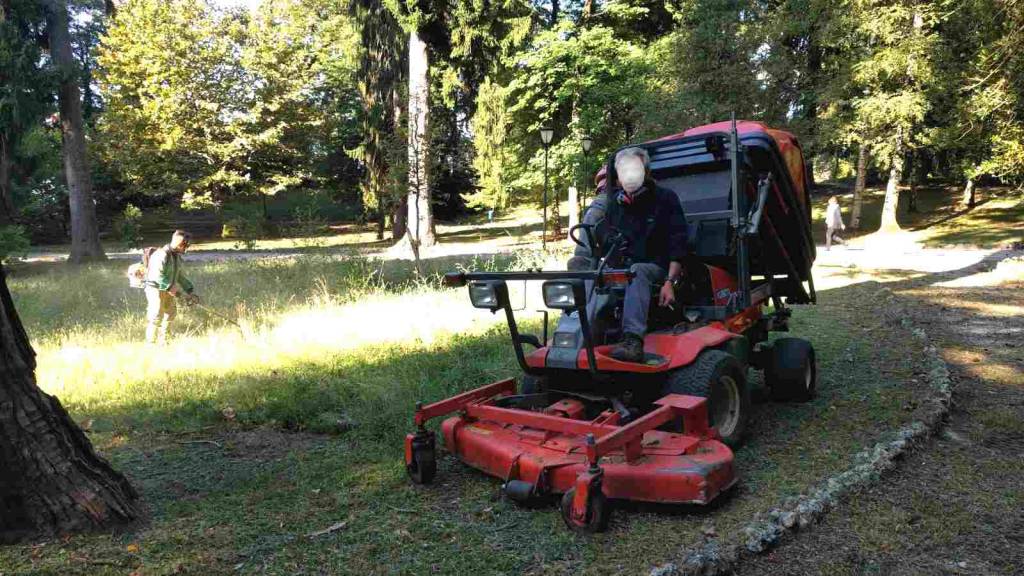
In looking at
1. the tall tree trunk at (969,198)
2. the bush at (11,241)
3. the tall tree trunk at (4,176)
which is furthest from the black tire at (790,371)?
the tall tree trunk at (969,198)

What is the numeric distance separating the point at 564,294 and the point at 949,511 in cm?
252

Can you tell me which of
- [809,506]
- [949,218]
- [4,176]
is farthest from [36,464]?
[949,218]

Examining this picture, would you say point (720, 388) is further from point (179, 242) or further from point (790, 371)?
point (179, 242)

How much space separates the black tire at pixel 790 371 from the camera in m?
6.07

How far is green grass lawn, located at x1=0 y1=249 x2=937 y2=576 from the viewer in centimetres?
353

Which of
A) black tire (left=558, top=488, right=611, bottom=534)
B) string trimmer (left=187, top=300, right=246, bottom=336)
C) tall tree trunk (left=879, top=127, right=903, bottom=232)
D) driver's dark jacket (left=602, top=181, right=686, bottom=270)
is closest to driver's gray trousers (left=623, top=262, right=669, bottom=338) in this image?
driver's dark jacket (left=602, top=181, right=686, bottom=270)

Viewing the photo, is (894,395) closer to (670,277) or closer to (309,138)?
(670,277)

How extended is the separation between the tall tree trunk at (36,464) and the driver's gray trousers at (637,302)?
317 cm

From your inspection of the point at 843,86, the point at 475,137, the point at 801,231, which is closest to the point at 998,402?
the point at 801,231

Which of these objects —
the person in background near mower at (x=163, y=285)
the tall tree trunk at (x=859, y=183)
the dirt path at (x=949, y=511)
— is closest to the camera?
the dirt path at (x=949, y=511)

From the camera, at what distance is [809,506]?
12.6 ft

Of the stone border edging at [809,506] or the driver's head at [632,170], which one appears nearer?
the stone border edging at [809,506]

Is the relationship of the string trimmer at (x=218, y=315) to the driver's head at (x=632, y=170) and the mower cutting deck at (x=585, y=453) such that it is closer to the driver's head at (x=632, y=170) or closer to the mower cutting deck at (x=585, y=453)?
the mower cutting deck at (x=585, y=453)

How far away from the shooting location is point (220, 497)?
436 centimetres
